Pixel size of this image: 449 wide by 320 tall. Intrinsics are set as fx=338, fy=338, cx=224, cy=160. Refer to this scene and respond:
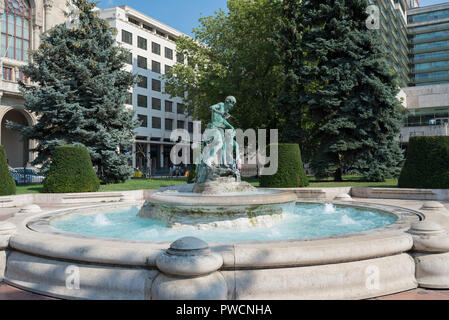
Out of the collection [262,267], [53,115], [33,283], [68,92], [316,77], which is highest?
[316,77]

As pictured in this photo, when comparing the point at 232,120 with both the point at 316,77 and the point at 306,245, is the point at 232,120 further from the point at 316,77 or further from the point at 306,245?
the point at 306,245

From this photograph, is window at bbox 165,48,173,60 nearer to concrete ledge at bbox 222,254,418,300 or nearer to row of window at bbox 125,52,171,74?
row of window at bbox 125,52,171,74

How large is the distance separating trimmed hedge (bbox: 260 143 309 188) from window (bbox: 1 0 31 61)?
31429 mm

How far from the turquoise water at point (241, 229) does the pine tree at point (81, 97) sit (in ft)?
43.7

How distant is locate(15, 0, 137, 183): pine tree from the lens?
21.2m

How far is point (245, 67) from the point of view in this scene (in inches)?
1078

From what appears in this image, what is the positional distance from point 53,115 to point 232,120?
43.4 feet

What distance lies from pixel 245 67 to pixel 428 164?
54.9 ft

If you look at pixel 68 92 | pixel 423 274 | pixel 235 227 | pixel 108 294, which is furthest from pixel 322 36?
pixel 108 294

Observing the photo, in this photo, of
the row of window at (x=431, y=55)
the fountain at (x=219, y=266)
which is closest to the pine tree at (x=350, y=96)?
the fountain at (x=219, y=266)

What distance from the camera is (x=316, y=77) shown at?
2347cm

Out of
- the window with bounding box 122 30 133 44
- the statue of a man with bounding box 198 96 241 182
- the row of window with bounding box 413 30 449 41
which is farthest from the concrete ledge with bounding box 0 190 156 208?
the row of window with bounding box 413 30 449 41

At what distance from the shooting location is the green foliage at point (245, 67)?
26.9 meters

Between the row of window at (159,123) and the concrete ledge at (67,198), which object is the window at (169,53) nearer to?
the row of window at (159,123)
